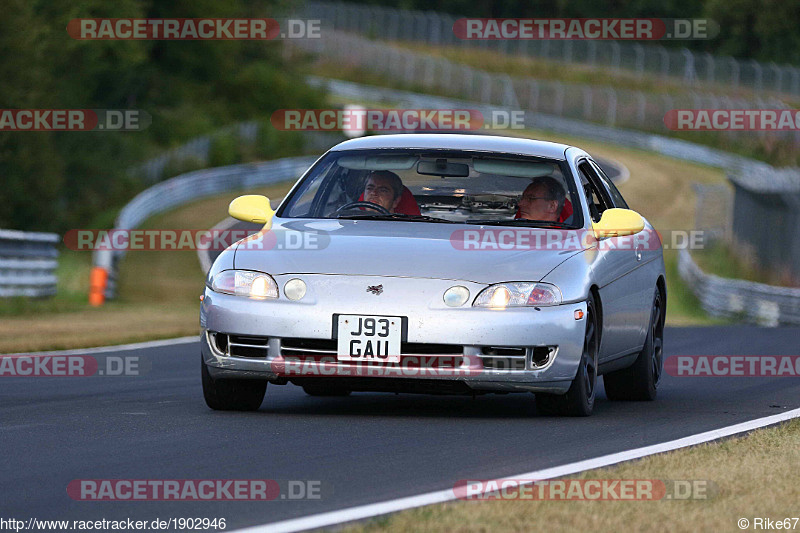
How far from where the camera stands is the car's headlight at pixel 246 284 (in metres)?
8.58

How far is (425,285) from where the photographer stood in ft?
27.6

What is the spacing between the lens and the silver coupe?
839cm

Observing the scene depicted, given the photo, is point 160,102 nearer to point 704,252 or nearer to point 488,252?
point 704,252

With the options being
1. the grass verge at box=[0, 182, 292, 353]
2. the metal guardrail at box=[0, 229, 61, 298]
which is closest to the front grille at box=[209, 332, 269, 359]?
the grass verge at box=[0, 182, 292, 353]

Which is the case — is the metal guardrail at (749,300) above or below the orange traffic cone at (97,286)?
below

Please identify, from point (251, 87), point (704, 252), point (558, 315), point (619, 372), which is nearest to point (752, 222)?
point (704, 252)

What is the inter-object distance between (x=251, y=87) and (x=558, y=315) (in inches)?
2516

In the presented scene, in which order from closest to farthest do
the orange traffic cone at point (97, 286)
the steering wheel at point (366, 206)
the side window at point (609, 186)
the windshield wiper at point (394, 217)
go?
the windshield wiper at point (394, 217)
the steering wheel at point (366, 206)
the side window at point (609, 186)
the orange traffic cone at point (97, 286)

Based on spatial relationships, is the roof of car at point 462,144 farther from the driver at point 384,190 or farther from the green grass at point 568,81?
the green grass at point 568,81

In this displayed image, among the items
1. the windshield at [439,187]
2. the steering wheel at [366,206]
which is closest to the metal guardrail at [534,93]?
the windshield at [439,187]

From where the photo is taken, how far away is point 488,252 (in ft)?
28.8

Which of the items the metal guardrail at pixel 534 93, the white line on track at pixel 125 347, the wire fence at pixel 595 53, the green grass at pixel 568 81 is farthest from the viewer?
the wire fence at pixel 595 53

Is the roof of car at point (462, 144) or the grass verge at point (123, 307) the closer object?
the roof of car at point (462, 144)

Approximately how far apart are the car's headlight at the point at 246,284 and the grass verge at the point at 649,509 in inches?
94.9
